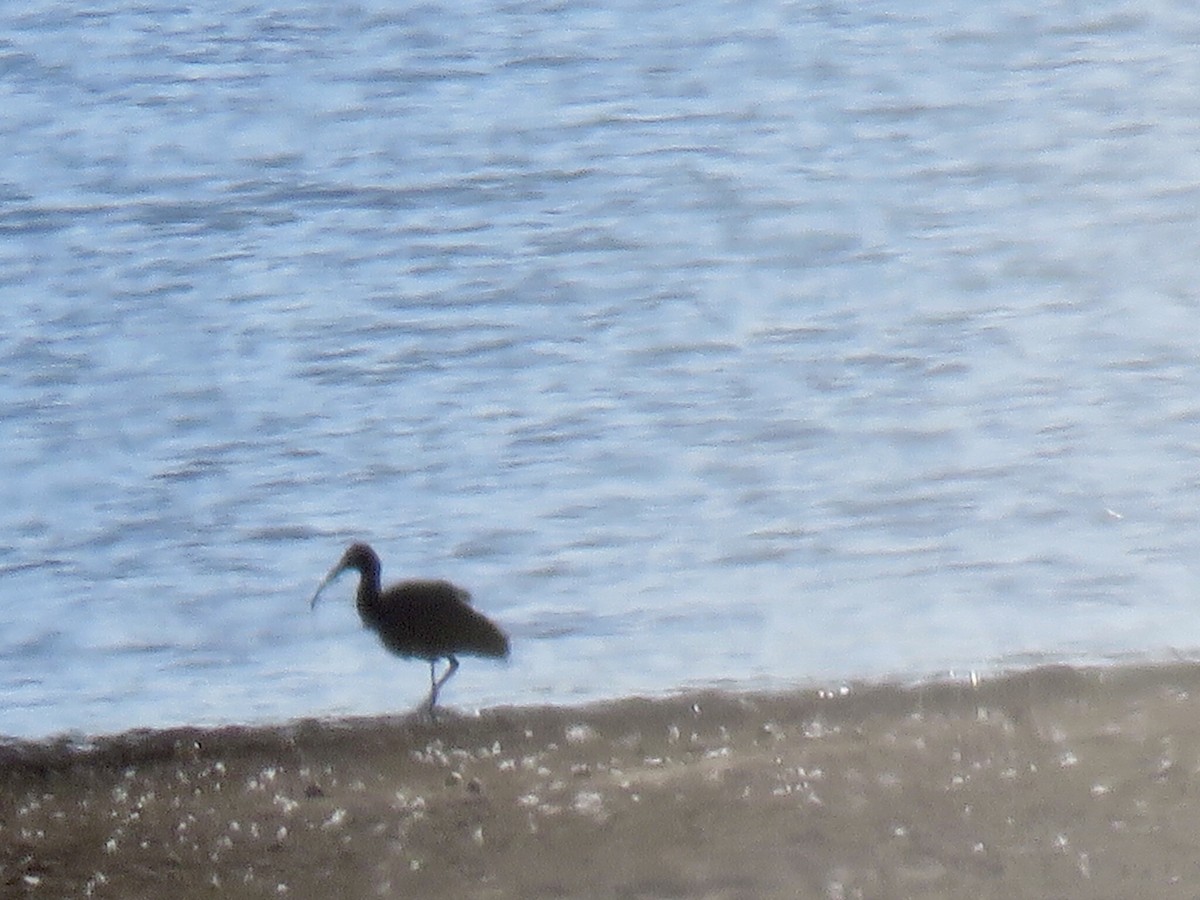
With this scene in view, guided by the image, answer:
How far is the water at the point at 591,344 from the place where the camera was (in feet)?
16.5

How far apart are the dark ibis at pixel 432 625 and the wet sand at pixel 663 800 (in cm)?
18

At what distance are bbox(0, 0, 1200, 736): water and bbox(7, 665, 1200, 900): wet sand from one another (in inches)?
12.0

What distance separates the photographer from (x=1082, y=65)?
773 centimetres

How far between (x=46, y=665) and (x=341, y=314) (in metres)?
2.07

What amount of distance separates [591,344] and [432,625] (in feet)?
7.01

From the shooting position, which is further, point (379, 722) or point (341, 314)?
point (341, 314)

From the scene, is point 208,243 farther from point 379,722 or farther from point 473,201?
point 379,722

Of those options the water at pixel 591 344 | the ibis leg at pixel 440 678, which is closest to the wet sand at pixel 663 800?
the ibis leg at pixel 440 678

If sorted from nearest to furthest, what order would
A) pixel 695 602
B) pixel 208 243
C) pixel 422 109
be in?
pixel 695 602
pixel 208 243
pixel 422 109

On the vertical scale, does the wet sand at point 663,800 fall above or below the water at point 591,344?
above

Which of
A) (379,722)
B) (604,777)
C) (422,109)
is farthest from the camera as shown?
(422,109)

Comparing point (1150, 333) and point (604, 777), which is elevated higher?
point (604, 777)

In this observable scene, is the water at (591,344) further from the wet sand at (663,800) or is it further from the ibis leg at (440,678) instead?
the wet sand at (663,800)

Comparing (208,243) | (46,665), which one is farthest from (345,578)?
(208,243)
